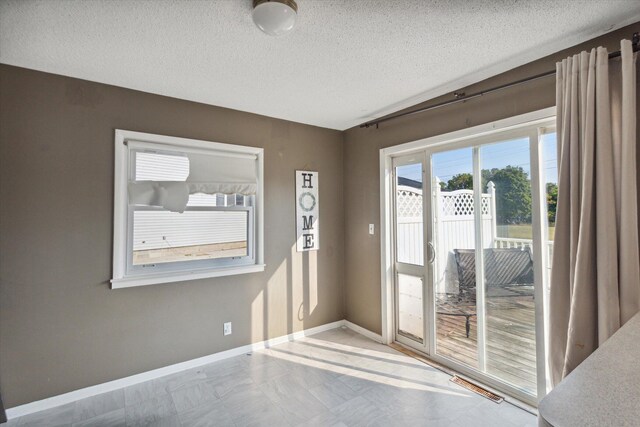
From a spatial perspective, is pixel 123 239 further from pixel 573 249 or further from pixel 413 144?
pixel 573 249

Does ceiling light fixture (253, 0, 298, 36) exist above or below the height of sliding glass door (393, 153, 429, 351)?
above

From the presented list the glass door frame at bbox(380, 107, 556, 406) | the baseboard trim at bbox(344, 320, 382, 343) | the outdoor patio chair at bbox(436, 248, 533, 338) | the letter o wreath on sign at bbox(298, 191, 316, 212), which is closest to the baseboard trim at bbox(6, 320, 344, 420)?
the baseboard trim at bbox(344, 320, 382, 343)

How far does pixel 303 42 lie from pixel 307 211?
2049mm

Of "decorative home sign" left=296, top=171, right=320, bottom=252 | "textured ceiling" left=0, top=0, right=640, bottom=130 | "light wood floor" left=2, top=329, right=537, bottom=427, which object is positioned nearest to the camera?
A: "textured ceiling" left=0, top=0, right=640, bottom=130

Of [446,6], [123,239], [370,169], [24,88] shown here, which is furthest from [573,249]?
[24,88]

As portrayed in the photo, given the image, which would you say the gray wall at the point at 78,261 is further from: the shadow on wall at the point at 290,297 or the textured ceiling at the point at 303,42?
the textured ceiling at the point at 303,42

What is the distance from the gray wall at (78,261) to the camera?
7.32ft

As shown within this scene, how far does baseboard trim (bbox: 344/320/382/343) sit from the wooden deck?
37.4 inches

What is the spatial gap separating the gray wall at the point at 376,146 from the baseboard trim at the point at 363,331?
50 mm

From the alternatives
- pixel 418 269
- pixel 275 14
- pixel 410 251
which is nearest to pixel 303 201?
pixel 410 251

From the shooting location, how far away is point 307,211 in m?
3.71

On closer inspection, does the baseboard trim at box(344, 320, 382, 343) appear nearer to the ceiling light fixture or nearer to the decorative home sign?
the decorative home sign

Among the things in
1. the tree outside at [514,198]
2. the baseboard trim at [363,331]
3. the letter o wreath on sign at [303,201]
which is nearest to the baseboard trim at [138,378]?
the baseboard trim at [363,331]

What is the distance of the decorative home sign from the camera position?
3.64 meters
